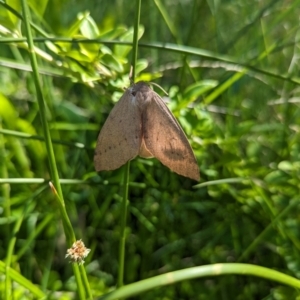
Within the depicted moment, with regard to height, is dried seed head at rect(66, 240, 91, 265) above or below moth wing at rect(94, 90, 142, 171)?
below

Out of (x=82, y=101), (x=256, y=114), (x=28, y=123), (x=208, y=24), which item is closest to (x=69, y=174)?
(x=28, y=123)

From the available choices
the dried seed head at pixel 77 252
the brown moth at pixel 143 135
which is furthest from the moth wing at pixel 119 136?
the dried seed head at pixel 77 252

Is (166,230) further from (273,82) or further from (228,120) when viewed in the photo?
(273,82)

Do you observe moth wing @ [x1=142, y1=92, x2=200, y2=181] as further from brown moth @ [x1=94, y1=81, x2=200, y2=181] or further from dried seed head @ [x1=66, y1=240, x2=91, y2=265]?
dried seed head @ [x1=66, y1=240, x2=91, y2=265]

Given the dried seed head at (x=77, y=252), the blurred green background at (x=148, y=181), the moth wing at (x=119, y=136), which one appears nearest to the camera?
the dried seed head at (x=77, y=252)

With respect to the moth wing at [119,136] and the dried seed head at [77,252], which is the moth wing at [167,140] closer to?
the moth wing at [119,136]

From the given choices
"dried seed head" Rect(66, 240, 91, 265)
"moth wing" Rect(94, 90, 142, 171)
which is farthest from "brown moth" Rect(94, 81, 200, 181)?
"dried seed head" Rect(66, 240, 91, 265)

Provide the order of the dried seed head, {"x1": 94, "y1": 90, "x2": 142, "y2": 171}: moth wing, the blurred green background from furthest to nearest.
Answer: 1. the blurred green background
2. {"x1": 94, "y1": 90, "x2": 142, "y2": 171}: moth wing
3. the dried seed head
